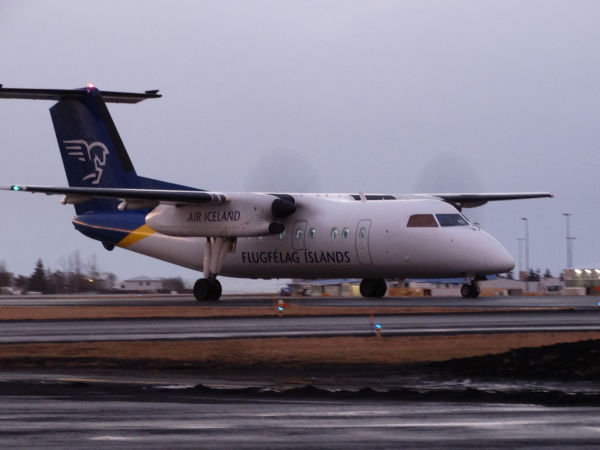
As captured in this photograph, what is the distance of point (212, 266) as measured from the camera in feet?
132

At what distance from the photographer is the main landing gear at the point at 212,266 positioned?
130 ft

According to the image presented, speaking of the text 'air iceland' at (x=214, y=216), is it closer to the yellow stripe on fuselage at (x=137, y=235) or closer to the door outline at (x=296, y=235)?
the door outline at (x=296, y=235)

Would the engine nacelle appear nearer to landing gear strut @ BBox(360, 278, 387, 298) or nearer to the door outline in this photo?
the door outline

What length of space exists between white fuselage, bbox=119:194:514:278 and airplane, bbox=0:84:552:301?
0.04 m

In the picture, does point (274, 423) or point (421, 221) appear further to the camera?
point (421, 221)

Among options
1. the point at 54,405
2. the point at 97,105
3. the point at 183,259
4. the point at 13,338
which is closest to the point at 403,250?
the point at 183,259

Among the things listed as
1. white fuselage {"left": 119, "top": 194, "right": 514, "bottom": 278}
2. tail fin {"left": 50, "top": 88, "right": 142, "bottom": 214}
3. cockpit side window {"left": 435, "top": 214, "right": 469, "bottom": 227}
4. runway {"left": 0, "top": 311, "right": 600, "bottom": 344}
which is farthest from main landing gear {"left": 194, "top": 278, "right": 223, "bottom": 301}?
runway {"left": 0, "top": 311, "right": 600, "bottom": 344}

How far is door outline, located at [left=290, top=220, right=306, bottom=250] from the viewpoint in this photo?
127 feet

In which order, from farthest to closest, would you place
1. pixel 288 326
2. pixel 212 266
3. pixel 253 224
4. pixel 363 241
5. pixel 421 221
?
pixel 212 266, pixel 253 224, pixel 363 241, pixel 421 221, pixel 288 326

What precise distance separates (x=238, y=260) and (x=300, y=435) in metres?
32.8

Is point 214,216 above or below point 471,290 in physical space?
above

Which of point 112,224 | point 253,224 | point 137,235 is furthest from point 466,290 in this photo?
point 112,224

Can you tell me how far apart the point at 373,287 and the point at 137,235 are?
9853 millimetres

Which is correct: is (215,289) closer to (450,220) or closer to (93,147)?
(93,147)
